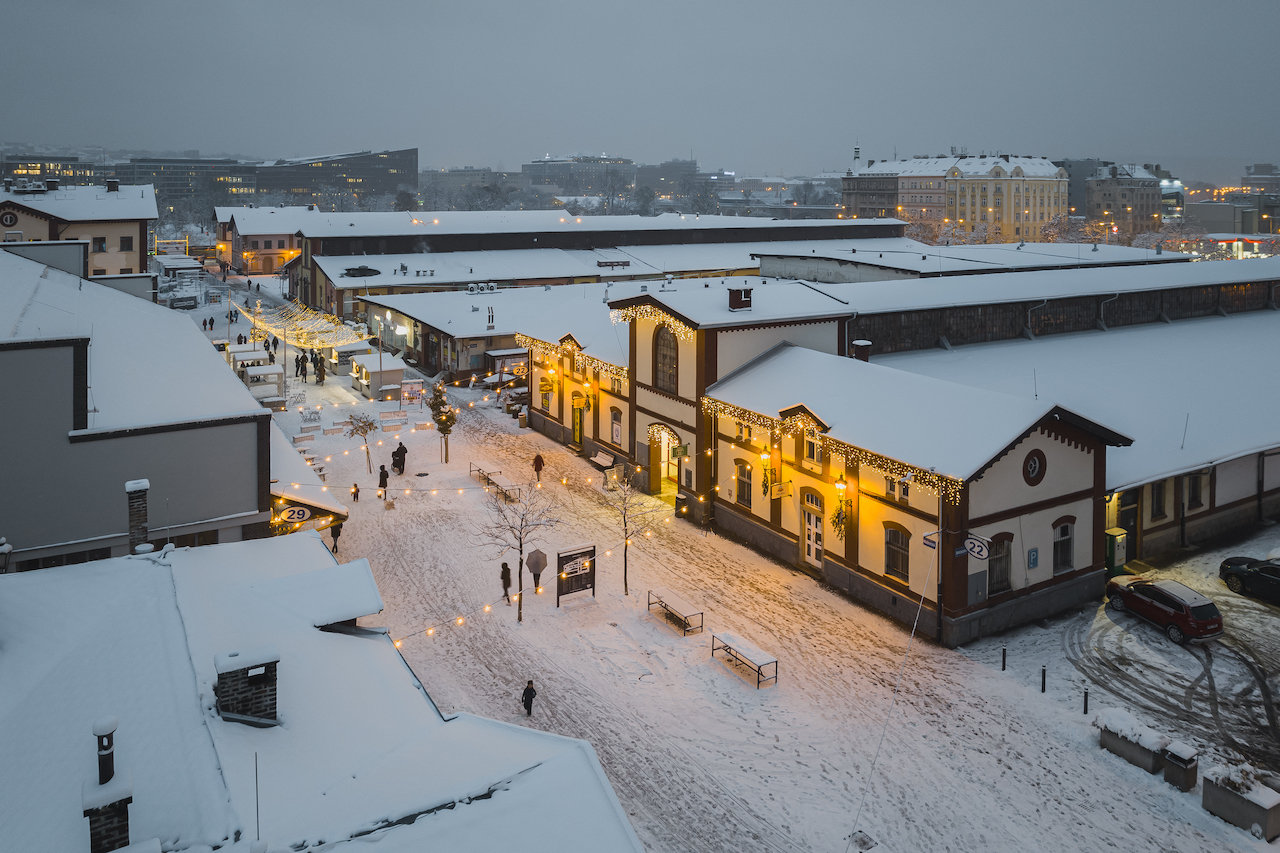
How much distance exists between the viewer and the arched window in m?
33.1

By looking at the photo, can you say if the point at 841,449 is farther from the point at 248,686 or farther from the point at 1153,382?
the point at 248,686

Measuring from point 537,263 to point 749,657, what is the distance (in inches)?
2301

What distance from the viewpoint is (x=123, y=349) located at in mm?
28422

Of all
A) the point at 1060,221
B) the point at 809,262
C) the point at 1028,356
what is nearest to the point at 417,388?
the point at 809,262

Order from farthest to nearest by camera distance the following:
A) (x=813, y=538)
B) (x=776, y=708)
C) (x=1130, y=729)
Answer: (x=813, y=538), (x=776, y=708), (x=1130, y=729)

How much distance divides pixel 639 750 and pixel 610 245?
229ft

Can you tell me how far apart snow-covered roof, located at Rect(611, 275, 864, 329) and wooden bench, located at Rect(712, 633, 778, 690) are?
12.1m

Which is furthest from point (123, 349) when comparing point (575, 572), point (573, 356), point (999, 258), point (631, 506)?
point (999, 258)

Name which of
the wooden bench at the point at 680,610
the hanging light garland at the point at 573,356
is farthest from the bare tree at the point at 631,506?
the hanging light garland at the point at 573,356

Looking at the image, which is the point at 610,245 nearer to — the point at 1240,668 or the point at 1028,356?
the point at 1028,356

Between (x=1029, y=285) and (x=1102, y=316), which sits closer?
(x=1102, y=316)

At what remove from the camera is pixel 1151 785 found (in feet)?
57.1

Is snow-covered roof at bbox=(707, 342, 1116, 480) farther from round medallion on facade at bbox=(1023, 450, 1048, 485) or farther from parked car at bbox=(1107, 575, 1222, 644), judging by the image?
parked car at bbox=(1107, 575, 1222, 644)

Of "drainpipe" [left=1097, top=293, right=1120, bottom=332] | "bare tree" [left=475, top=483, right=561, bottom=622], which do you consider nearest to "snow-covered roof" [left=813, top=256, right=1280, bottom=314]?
"drainpipe" [left=1097, top=293, right=1120, bottom=332]
